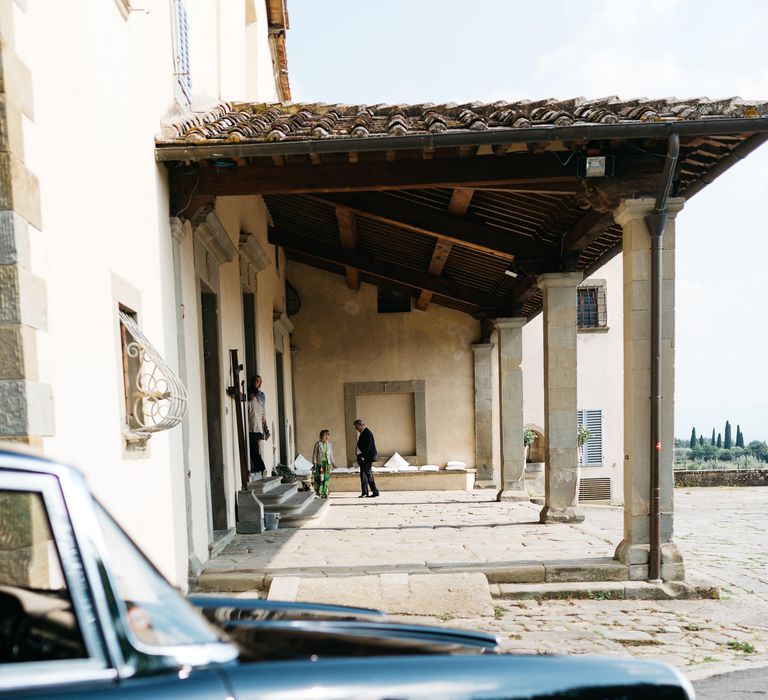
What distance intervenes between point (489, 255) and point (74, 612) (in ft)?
38.2

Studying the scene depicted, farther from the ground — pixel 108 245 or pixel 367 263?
pixel 367 263

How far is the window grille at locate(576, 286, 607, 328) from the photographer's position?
68.1 ft

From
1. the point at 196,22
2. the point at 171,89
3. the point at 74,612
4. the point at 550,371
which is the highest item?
the point at 196,22

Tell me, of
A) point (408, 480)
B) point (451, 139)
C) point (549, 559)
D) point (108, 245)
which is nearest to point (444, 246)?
point (451, 139)

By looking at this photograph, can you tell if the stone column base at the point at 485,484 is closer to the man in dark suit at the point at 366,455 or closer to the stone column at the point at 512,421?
the man in dark suit at the point at 366,455

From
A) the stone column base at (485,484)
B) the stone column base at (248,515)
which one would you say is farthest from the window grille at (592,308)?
the stone column base at (248,515)

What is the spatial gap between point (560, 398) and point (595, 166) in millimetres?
3787

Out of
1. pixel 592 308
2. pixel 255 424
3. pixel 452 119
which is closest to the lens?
pixel 452 119

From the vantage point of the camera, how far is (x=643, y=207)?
704 centimetres

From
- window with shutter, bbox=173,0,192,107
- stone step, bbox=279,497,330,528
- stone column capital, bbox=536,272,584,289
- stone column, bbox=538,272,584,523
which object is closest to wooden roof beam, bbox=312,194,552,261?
stone column capital, bbox=536,272,584,289

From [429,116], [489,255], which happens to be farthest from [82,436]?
[489,255]

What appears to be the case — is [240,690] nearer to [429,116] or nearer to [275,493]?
[429,116]

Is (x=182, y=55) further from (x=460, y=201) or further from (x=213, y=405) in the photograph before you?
(x=213, y=405)

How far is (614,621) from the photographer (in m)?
Answer: 6.03
